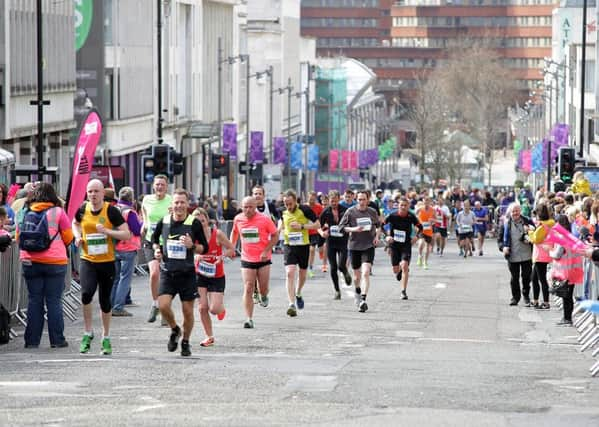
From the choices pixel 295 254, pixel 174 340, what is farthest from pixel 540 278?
pixel 174 340

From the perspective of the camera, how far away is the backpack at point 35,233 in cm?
1892

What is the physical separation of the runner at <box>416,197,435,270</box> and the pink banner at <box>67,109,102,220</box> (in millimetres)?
14943

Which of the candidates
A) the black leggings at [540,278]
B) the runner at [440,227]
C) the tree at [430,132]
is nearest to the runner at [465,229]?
the runner at [440,227]

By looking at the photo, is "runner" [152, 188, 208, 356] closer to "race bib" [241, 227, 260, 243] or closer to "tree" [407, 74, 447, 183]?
"race bib" [241, 227, 260, 243]

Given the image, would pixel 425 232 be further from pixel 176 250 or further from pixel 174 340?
pixel 176 250

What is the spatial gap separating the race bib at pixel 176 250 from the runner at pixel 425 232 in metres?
21.5

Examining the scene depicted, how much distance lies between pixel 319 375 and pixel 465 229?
3135 centimetres

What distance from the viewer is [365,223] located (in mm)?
26906

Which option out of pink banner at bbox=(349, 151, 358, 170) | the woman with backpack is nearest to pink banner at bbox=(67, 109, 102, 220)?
the woman with backpack

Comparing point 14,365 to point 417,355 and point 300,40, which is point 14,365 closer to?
point 417,355

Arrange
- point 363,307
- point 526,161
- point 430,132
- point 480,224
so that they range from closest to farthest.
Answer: point 363,307
point 480,224
point 526,161
point 430,132

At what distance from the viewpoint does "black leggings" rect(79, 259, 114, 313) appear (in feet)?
60.5

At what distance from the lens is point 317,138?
147875 mm

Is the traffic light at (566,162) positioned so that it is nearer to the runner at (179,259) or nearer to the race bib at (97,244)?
the runner at (179,259)
